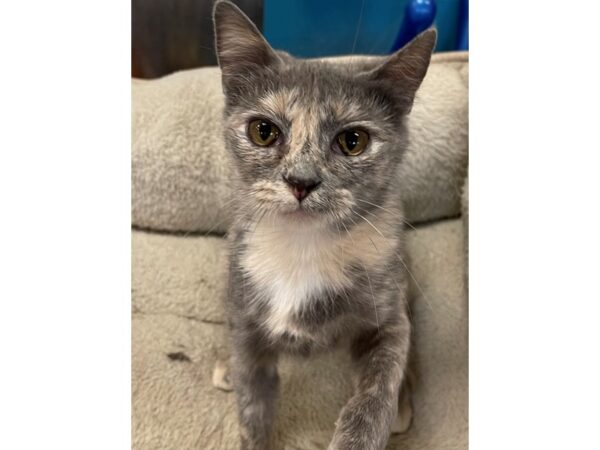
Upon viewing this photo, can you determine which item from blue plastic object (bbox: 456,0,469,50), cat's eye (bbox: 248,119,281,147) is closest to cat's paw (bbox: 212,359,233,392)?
cat's eye (bbox: 248,119,281,147)

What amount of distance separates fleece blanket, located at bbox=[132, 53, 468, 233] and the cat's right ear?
290 mm

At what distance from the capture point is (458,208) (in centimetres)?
135

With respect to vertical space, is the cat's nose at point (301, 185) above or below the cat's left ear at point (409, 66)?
below

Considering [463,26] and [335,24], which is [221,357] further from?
[463,26]

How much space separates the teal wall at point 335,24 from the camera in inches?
41.4

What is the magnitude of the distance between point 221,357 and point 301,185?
62 centimetres

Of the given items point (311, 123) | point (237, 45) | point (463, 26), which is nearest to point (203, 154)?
point (237, 45)

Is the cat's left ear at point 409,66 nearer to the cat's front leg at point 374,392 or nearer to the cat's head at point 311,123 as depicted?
the cat's head at point 311,123

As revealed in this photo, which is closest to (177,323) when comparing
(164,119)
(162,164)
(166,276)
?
(166,276)

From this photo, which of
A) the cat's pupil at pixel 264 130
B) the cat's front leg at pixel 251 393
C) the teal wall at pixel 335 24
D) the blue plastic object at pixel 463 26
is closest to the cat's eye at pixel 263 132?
the cat's pupil at pixel 264 130

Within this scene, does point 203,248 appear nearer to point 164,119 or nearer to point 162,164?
point 162,164

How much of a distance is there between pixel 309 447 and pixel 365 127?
0.62m

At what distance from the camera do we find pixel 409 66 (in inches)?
36.3

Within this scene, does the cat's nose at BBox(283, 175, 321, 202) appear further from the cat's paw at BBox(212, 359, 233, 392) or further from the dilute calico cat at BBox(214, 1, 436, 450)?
the cat's paw at BBox(212, 359, 233, 392)
